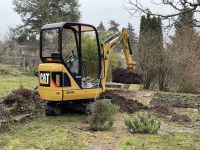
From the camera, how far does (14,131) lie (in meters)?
11.2

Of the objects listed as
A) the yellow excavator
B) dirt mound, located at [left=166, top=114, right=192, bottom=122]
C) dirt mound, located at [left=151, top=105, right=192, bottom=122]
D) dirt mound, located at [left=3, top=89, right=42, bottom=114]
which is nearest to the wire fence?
dirt mound, located at [left=151, top=105, right=192, bottom=122]

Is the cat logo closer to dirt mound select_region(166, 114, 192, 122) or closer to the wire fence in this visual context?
dirt mound select_region(166, 114, 192, 122)

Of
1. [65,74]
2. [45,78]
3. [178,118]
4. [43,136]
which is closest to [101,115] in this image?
[43,136]

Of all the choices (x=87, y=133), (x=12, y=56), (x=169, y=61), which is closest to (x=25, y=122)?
(x=87, y=133)

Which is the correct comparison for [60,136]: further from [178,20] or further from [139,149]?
[178,20]

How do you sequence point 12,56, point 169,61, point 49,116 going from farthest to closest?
point 12,56 → point 169,61 → point 49,116

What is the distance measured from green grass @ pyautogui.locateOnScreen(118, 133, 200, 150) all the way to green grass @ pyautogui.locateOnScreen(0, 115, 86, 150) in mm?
1000

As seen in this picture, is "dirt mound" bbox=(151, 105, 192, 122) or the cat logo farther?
"dirt mound" bbox=(151, 105, 192, 122)

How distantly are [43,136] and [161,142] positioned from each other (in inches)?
104

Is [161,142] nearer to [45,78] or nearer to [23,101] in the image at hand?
[45,78]

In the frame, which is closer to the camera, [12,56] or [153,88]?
[153,88]

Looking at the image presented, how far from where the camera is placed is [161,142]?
34.2ft

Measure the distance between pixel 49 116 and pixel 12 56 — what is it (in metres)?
27.1

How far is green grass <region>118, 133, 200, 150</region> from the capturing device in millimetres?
9812
